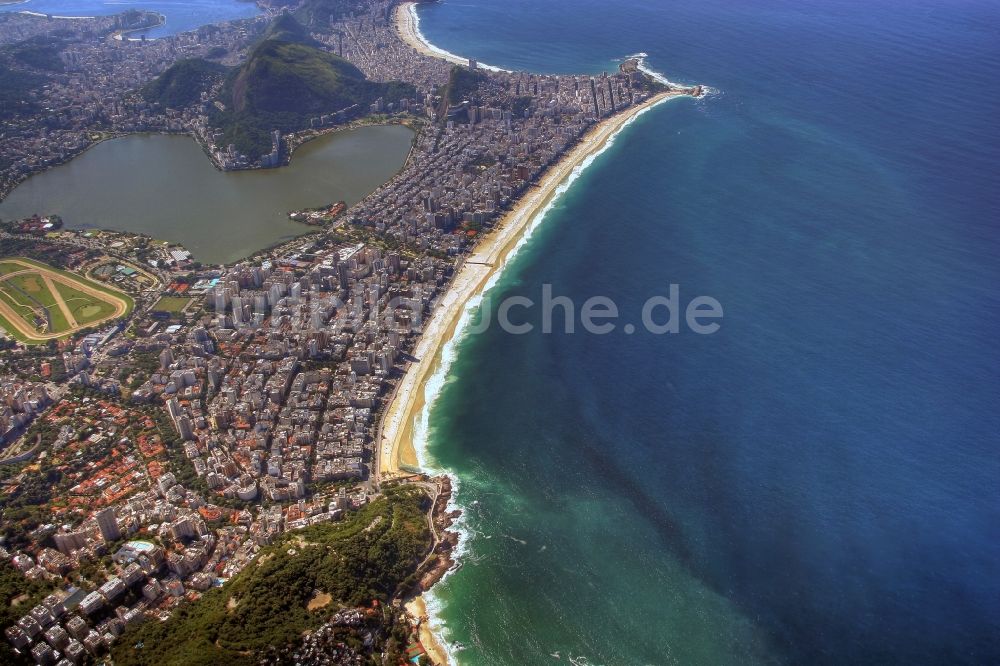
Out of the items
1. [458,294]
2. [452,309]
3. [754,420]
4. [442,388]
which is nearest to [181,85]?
[458,294]

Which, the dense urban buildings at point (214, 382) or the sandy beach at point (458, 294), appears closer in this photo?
the dense urban buildings at point (214, 382)

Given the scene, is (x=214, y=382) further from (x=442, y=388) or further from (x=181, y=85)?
(x=181, y=85)

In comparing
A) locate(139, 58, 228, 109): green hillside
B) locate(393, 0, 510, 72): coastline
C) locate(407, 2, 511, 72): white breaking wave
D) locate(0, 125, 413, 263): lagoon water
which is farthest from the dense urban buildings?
locate(393, 0, 510, 72): coastline

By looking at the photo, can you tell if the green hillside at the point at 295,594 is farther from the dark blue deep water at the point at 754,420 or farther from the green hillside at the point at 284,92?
the green hillside at the point at 284,92

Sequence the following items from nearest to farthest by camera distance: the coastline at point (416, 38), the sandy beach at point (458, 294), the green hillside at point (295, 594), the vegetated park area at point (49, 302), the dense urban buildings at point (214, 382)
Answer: the green hillside at point (295, 594), the dense urban buildings at point (214, 382), the sandy beach at point (458, 294), the vegetated park area at point (49, 302), the coastline at point (416, 38)

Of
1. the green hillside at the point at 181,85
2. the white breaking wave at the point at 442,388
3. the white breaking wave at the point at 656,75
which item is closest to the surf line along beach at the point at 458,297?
the white breaking wave at the point at 442,388

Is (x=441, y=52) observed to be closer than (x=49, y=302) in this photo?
No

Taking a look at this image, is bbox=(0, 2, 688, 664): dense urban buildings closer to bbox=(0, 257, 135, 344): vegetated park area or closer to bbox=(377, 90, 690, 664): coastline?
bbox=(377, 90, 690, 664): coastline
